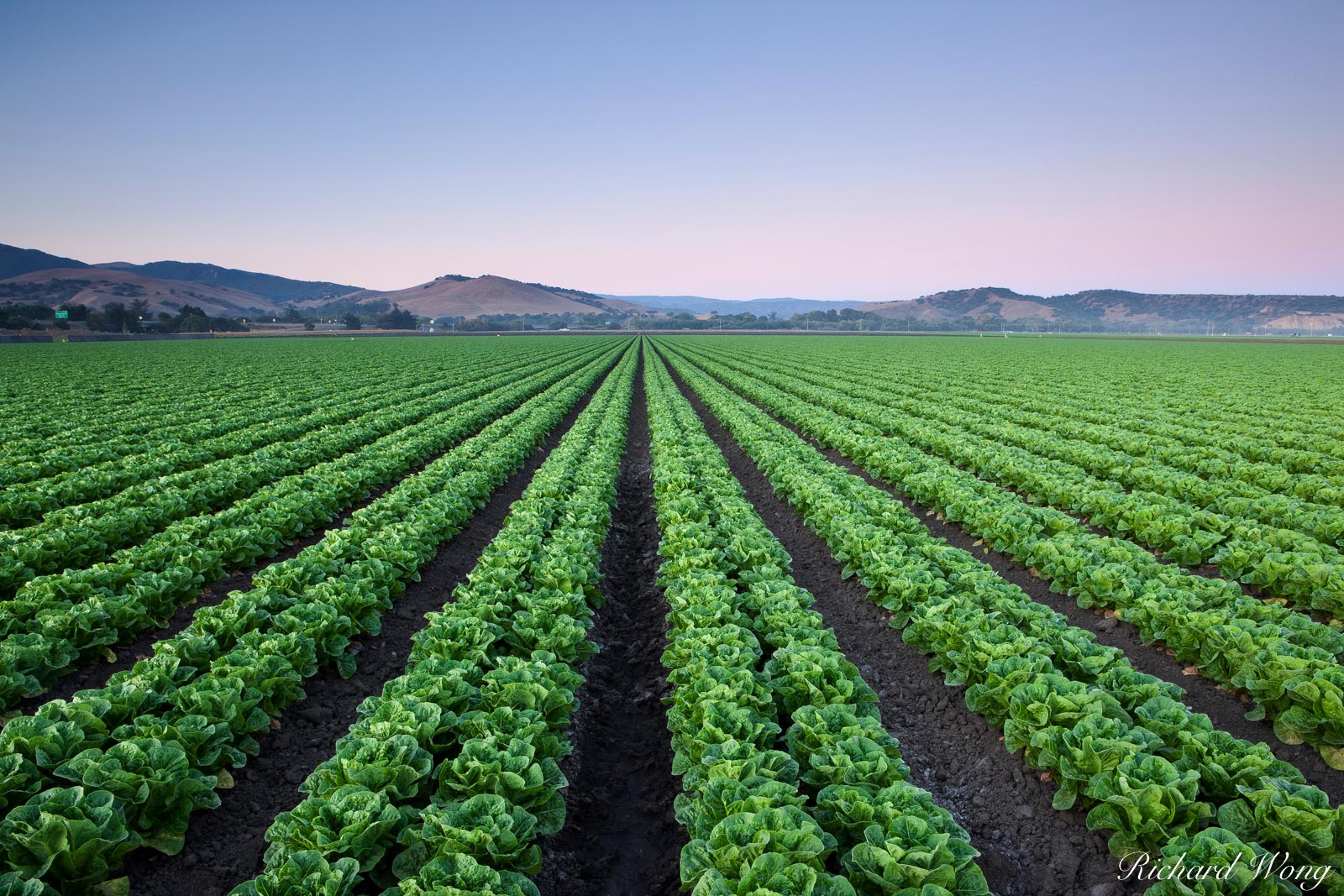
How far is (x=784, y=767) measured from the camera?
475cm

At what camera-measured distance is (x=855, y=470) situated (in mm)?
17172

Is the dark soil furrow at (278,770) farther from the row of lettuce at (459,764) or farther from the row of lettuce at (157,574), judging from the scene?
the row of lettuce at (157,574)

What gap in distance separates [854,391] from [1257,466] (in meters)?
17.6

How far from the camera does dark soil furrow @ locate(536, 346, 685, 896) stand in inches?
194

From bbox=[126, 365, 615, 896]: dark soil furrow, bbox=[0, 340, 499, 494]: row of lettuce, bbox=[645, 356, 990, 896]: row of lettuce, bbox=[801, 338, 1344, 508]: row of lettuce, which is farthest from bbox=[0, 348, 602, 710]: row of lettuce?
bbox=[801, 338, 1344, 508]: row of lettuce

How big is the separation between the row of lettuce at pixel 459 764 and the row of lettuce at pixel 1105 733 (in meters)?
3.87

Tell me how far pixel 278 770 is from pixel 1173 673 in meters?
9.23

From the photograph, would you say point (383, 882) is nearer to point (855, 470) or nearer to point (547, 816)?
point (547, 816)

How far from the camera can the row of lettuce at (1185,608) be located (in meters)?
5.54

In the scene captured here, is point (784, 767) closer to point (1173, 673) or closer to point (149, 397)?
point (1173, 673)

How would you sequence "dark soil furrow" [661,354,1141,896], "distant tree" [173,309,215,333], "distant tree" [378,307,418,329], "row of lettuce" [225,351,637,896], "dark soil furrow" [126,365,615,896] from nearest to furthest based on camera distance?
"row of lettuce" [225,351,637,896] → "dark soil furrow" [126,365,615,896] → "dark soil furrow" [661,354,1141,896] → "distant tree" [173,309,215,333] → "distant tree" [378,307,418,329]

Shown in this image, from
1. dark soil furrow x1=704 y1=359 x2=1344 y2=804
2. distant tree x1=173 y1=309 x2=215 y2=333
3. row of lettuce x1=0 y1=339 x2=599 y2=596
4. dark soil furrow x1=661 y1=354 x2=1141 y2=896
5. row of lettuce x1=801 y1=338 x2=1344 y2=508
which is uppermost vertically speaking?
distant tree x1=173 y1=309 x2=215 y2=333

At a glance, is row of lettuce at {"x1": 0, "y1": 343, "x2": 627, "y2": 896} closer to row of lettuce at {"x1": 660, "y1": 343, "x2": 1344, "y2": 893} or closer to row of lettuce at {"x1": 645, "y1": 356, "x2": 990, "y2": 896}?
row of lettuce at {"x1": 645, "y1": 356, "x2": 990, "y2": 896}

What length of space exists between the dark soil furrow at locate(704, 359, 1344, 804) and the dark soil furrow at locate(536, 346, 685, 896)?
5276mm
